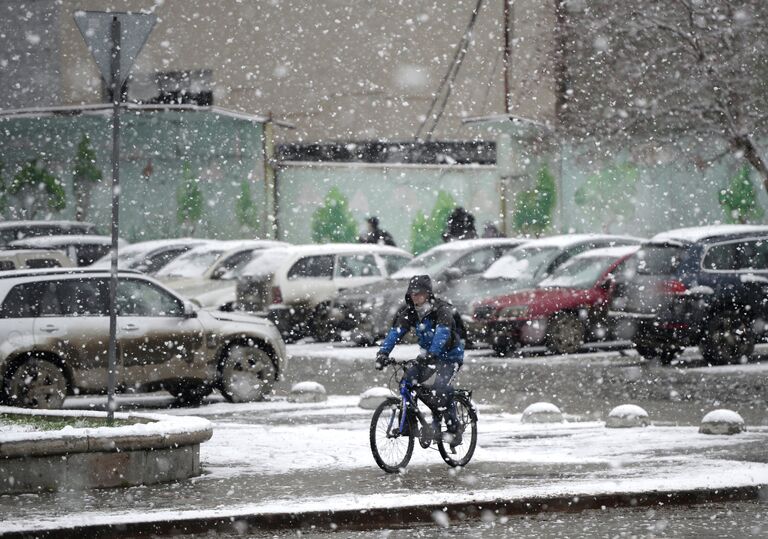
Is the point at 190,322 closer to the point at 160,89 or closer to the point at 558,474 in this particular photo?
Answer: the point at 558,474

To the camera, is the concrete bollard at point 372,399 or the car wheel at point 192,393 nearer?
the concrete bollard at point 372,399

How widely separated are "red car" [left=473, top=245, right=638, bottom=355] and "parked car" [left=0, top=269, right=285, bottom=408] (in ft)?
19.4

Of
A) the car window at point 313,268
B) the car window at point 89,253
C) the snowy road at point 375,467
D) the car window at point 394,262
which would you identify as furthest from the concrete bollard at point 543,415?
the car window at point 89,253

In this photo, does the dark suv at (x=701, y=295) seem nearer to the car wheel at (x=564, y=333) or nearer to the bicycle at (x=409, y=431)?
the car wheel at (x=564, y=333)

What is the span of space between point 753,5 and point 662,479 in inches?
682

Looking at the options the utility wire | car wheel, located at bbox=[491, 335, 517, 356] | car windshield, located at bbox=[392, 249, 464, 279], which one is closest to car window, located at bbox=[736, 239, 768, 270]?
car wheel, located at bbox=[491, 335, 517, 356]

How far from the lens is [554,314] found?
2273 centimetres

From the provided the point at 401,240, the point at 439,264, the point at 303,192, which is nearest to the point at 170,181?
the point at 303,192

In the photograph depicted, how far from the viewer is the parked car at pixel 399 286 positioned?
2495 cm

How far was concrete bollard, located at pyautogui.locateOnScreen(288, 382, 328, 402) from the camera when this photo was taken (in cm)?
1709

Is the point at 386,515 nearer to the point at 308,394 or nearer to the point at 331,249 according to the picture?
the point at 308,394

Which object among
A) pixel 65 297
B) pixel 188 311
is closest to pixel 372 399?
pixel 188 311

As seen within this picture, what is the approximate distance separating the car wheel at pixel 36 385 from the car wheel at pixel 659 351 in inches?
320

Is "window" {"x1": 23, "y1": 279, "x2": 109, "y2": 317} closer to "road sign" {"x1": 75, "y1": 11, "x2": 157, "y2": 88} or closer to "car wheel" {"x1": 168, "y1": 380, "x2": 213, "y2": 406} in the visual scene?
"car wheel" {"x1": 168, "y1": 380, "x2": 213, "y2": 406}
